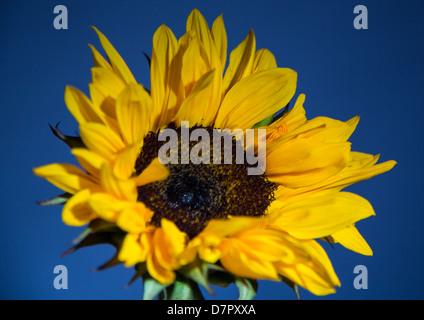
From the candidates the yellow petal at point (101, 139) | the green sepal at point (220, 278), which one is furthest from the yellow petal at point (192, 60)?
the green sepal at point (220, 278)

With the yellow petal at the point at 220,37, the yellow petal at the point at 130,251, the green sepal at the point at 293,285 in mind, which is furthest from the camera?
the yellow petal at the point at 220,37

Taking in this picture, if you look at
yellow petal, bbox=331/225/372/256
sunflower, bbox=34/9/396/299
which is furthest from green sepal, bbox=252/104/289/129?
yellow petal, bbox=331/225/372/256

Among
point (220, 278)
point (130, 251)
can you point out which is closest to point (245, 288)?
point (220, 278)

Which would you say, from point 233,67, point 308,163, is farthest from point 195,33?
point 308,163

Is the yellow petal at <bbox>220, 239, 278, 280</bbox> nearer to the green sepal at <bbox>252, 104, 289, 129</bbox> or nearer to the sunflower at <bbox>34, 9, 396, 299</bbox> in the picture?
the sunflower at <bbox>34, 9, 396, 299</bbox>

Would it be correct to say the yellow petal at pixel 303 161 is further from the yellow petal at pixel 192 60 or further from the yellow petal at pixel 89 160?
the yellow petal at pixel 89 160

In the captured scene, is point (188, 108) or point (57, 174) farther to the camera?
point (188, 108)

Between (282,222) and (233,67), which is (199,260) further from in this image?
(233,67)
